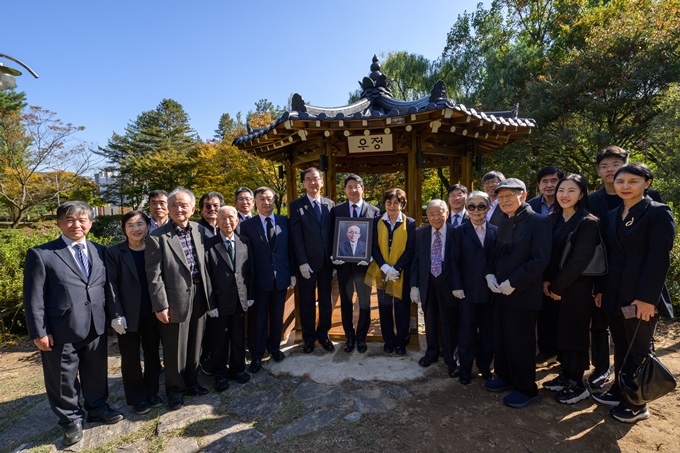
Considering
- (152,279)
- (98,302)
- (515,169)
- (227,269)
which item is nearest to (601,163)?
(227,269)

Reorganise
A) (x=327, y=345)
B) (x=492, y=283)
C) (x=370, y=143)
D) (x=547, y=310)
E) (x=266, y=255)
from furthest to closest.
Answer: (x=370, y=143)
(x=327, y=345)
(x=266, y=255)
(x=547, y=310)
(x=492, y=283)

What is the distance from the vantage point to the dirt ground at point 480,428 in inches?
104

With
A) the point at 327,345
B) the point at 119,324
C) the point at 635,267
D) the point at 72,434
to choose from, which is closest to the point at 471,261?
the point at 635,267

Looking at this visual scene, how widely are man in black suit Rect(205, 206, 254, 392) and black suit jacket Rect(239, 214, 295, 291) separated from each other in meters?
0.09

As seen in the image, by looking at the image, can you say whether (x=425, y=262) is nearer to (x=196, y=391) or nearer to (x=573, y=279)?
(x=573, y=279)

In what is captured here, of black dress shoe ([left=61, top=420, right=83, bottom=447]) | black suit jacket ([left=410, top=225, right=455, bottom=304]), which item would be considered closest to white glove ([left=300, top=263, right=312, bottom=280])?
black suit jacket ([left=410, top=225, right=455, bottom=304])

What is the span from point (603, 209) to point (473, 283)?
5.03 feet

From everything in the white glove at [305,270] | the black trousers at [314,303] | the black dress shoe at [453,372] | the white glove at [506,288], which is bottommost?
the black dress shoe at [453,372]

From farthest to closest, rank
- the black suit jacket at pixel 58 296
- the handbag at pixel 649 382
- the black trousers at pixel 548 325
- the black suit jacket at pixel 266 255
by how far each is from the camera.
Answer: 1. the black suit jacket at pixel 266 255
2. the black trousers at pixel 548 325
3. the black suit jacket at pixel 58 296
4. the handbag at pixel 649 382

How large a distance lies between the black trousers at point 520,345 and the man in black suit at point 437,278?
1.72ft

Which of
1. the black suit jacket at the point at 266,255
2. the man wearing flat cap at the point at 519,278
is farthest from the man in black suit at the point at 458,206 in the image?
the black suit jacket at the point at 266,255

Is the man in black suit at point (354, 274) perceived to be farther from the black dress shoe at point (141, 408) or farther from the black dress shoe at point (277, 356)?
the black dress shoe at point (141, 408)

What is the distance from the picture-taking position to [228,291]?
11.3 feet

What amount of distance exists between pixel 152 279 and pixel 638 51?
1581 centimetres
